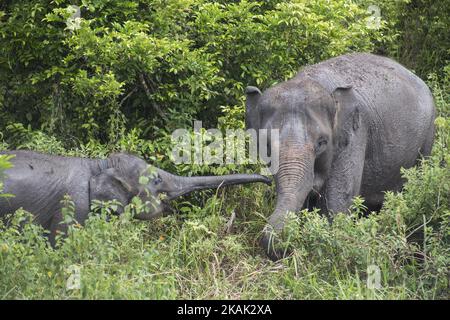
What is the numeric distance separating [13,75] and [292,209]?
3.51 metres

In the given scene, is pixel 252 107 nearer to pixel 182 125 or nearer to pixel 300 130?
pixel 300 130

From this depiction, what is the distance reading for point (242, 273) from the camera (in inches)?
321

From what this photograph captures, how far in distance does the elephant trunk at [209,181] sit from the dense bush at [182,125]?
0.75 ft

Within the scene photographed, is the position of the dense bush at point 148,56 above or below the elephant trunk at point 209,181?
above

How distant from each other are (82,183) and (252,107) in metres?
1.46

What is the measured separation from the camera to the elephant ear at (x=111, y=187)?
28.8 ft

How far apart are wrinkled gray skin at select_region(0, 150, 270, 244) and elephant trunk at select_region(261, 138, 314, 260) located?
53cm

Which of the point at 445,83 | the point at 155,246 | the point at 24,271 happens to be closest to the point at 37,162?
the point at 155,246

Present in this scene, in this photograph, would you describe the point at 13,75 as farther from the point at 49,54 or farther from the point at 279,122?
the point at 279,122

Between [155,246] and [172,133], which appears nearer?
[155,246]

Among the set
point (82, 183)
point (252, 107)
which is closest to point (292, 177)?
point (252, 107)

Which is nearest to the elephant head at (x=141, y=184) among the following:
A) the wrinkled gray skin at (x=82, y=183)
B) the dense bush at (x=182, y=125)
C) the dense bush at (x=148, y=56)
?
the wrinkled gray skin at (x=82, y=183)

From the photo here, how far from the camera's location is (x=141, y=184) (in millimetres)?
8727
